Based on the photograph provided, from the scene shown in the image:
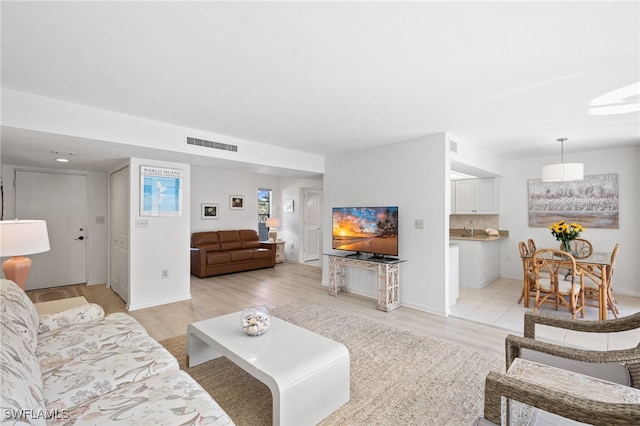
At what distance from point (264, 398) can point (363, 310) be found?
2.20m

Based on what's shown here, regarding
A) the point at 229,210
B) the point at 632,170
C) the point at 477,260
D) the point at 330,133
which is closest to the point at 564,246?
the point at 477,260

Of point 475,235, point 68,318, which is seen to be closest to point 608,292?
point 475,235

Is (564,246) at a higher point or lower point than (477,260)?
higher

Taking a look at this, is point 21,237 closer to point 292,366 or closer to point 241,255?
point 292,366

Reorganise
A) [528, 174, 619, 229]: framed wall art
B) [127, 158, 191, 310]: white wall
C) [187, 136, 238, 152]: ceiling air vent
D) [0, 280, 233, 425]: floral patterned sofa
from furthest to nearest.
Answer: [528, 174, 619, 229]: framed wall art, [127, 158, 191, 310]: white wall, [187, 136, 238, 152]: ceiling air vent, [0, 280, 233, 425]: floral patterned sofa

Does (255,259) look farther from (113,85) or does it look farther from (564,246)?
(564,246)

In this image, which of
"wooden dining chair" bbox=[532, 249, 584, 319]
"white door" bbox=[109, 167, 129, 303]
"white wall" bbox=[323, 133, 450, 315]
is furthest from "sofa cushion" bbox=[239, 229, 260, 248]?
"wooden dining chair" bbox=[532, 249, 584, 319]

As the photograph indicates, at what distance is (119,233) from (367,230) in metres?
3.94

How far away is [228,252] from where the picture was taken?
6.45 m

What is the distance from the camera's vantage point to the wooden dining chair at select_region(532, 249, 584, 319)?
3.58 metres

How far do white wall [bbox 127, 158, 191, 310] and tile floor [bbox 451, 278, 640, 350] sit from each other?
13.2 ft

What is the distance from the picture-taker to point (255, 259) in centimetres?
677

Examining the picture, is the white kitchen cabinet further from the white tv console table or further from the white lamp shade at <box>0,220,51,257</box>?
the white lamp shade at <box>0,220,51,257</box>

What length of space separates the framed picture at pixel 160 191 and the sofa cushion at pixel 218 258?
1.74 m
